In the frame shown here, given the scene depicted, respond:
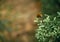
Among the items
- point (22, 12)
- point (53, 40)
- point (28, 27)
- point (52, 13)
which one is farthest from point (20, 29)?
point (53, 40)

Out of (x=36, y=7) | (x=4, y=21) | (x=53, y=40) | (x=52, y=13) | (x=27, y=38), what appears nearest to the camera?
(x=53, y=40)

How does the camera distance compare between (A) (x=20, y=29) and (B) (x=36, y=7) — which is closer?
(A) (x=20, y=29)

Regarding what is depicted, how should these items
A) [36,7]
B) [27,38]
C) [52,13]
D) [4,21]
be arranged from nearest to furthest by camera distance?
[52,13] < [27,38] < [4,21] < [36,7]

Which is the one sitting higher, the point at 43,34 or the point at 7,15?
the point at 7,15

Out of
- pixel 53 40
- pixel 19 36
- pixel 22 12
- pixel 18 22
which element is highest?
pixel 22 12

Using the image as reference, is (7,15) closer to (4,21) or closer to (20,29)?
(4,21)

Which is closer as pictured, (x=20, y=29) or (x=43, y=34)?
(x=43, y=34)

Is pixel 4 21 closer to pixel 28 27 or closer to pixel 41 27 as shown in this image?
pixel 28 27

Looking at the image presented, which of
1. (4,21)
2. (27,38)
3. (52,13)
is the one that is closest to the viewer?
(52,13)

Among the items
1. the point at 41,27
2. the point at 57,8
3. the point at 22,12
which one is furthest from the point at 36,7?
the point at 41,27
